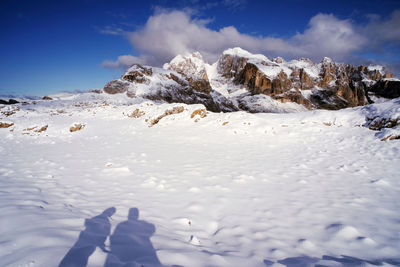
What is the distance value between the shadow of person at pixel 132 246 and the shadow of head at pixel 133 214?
0.18 m

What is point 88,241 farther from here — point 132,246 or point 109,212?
point 109,212

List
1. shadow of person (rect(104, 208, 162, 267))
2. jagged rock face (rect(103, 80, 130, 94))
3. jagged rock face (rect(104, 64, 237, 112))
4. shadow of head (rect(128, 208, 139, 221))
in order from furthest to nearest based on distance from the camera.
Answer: jagged rock face (rect(104, 64, 237, 112)) < jagged rock face (rect(103, 80, 130, 94)) < shadow of head (rect(128, 208, 139, 221)) < shadow of person (rect(104, 208, 162, 267))

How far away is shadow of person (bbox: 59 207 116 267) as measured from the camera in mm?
2055

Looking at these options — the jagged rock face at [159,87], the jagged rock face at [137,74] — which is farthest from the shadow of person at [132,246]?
the jagged rock face at [137,74]

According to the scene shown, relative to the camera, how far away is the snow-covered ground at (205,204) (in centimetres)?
264

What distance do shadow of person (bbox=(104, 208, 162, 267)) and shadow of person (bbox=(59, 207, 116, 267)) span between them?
18cm

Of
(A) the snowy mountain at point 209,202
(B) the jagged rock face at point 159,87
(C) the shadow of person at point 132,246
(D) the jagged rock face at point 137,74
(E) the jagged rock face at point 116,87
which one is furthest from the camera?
(D) the jagged rock face at point 137,74

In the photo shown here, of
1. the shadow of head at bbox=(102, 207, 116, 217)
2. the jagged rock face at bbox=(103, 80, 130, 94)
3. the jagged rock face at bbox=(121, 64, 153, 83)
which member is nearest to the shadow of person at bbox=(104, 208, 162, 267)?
the shadow of head at bbox=(102, 207, 116, 217)

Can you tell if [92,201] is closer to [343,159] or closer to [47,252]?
[47,252]

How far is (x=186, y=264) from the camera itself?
245 cm

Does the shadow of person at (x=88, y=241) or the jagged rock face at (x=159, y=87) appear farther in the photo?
the jagged rock face at (x=159, y=87)

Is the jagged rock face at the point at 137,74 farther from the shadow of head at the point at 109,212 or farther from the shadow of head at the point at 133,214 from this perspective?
the shadow of head at the point at 133,214

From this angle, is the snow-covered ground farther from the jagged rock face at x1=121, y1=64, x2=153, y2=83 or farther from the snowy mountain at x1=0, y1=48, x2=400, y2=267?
the jagged rock face at x1=121, y1=64, x2=153, y2=83

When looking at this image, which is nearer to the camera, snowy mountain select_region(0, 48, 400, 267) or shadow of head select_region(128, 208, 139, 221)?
→ snowy mountain select_region(0, 48, 400, 267)
